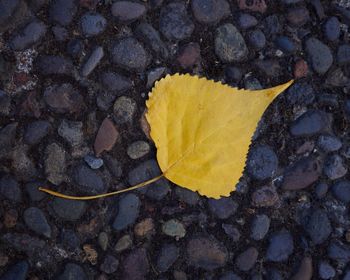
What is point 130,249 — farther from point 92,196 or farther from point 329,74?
point 329,74

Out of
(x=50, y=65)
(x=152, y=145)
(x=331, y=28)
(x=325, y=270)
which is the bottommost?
(x=325, y=270)

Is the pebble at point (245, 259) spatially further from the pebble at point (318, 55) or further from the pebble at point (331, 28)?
the pebble at point (331, 28)

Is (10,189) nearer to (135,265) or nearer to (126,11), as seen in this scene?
(135,265)

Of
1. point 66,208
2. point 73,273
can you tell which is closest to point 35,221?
point 66,208

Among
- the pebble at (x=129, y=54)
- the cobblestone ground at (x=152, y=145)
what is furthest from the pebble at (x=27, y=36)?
the pebble at (x=129, y=54)

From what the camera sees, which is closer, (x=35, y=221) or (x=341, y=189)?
(x=35, y=221)

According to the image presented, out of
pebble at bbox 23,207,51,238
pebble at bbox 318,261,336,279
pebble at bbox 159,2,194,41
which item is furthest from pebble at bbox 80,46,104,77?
pebble at bbox 318,261,336,279

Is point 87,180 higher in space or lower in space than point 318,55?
lower
